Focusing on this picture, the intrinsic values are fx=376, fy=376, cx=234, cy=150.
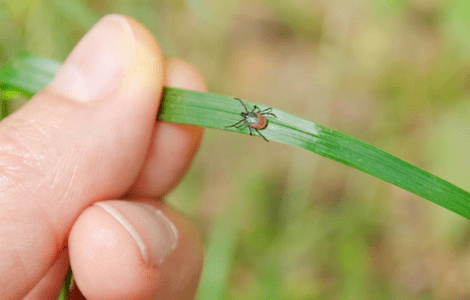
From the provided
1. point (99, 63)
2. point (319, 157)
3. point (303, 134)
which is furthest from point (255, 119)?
point (319, 157)

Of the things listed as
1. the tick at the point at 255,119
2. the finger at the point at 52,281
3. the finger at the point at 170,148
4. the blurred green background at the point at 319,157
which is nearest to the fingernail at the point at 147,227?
the finger at the point at 170,148

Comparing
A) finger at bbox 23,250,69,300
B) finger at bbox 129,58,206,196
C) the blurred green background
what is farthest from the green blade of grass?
the blurred green background

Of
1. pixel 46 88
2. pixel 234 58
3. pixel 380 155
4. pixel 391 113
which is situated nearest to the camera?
pixel 380 155

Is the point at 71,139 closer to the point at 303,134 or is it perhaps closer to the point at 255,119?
Answer: the point at 255,119

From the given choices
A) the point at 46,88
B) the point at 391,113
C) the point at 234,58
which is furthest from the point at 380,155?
the point at 234,58

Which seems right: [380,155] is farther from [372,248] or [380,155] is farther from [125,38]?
[372,248]

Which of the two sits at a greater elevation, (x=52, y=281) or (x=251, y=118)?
(x=251, y=118)
